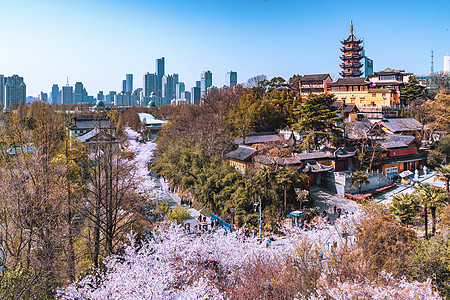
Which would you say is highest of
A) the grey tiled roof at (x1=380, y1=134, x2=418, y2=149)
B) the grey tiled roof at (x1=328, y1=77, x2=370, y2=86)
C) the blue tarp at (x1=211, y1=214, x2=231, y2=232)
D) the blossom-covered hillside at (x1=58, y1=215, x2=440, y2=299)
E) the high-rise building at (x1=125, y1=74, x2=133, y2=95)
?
the high-rise building at (x1=125, y1=74, x2=133, y2=95)

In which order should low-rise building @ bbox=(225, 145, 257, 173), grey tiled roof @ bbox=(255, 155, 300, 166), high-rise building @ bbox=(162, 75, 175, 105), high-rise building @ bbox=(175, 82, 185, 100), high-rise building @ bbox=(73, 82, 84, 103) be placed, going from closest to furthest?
grey tiled roof @ bbox=(255, 155, 300, 166) < low-rise building @ bbox=(225, 145, 257, 173) < high-rise building @ bbox=(73, 82, 84, 103) < high-rise building @ bbox=(162, 75, 175, 105) < high-rise building @ bbox=(175, 82, 185, 100)

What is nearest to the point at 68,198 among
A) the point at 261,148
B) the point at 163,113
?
the point at 261,148

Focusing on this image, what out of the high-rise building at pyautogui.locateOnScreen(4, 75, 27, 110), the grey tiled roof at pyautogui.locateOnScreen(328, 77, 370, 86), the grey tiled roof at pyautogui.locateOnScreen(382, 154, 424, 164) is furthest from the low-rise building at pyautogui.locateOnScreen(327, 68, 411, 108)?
the high-rise building at pyautogui.locateOnScreen(4, 75, 27, 110)

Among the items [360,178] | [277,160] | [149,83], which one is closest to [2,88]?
[149,83]

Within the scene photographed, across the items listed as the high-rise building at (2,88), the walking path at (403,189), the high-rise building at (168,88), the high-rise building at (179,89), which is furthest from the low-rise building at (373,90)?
the high-rise building at (179,89)

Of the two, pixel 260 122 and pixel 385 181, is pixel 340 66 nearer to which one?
pixel 260 122

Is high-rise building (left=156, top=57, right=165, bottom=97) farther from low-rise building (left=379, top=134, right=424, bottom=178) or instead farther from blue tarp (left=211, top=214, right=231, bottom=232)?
blue tarp (left=211, top=214, right=231, bottom=232)
